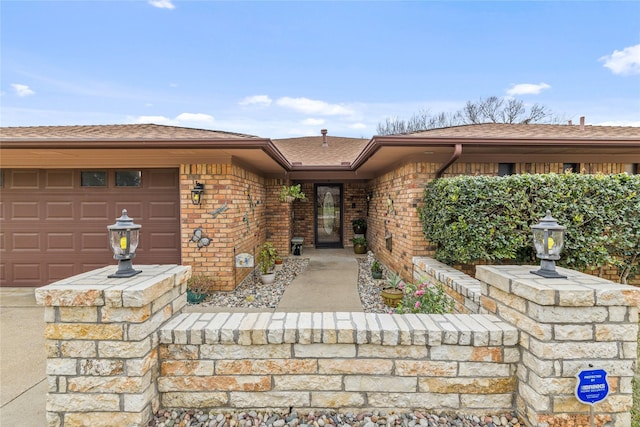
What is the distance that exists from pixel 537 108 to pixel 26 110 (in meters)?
24.9

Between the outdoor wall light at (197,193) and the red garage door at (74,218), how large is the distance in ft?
1.76

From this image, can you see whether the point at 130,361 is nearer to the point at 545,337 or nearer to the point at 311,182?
the point at 545,337

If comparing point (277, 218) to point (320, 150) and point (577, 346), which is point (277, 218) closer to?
point (320, 150)

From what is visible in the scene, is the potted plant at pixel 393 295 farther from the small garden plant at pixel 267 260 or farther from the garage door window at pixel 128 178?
the garage door window at pixel 128 178

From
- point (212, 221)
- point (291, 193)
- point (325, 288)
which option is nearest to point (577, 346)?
point (325, 288)

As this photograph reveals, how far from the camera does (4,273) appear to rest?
17.3ft

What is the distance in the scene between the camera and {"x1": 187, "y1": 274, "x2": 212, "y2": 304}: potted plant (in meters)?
4.44

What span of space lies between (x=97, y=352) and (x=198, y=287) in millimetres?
3080

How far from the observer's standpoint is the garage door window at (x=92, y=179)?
517 centimetres

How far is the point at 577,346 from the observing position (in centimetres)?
167

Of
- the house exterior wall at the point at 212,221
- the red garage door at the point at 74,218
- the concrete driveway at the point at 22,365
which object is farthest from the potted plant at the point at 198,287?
the concrete driveway at the point at 22,365

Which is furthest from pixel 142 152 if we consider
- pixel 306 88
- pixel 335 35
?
pixel 306 88

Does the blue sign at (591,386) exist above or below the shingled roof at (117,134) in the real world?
below

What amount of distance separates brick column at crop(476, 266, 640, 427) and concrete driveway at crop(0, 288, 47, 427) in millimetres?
3276
